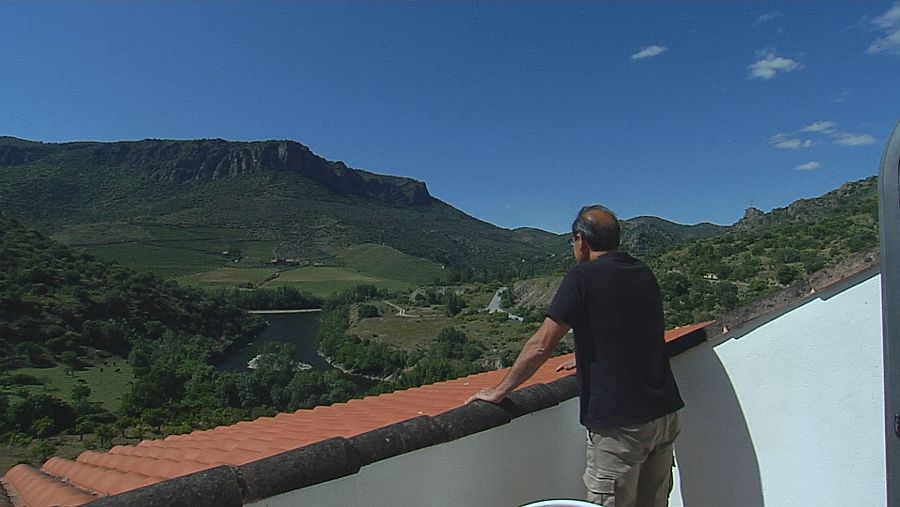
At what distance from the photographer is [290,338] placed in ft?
281

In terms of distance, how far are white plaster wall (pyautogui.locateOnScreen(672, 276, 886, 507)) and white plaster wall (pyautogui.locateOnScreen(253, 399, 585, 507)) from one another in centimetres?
59

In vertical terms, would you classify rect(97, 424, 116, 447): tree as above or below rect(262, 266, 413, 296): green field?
below

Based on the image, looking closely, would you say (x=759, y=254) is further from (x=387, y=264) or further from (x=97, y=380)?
(x=387, y=264)

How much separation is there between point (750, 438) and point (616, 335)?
3.61 ft

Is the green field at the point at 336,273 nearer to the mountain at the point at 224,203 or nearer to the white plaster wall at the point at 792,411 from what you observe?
the mountain at the point at 224,203

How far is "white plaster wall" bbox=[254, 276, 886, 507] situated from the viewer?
208 cm

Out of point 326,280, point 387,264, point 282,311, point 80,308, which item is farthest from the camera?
point 387,264

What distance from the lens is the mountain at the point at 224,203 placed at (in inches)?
4318

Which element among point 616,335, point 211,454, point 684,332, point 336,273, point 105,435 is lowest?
point 105,435

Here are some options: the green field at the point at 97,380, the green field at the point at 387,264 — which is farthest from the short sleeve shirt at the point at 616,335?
the green field at the point at 387,264

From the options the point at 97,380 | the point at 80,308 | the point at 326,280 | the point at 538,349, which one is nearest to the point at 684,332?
the point at 538,349

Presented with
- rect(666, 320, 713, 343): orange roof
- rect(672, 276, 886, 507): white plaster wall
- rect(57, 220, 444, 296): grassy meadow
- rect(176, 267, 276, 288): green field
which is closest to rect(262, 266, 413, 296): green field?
rect(57, 220, 444, 296): grassy meadow

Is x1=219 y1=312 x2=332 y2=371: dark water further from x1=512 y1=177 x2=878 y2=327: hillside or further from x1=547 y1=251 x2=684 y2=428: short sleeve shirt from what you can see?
x1=547 y1=251 x2=684 y2=428: short sleeve shirt

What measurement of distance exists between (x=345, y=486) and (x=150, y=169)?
161m
